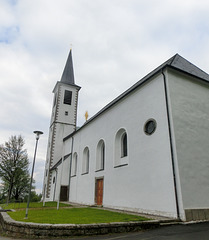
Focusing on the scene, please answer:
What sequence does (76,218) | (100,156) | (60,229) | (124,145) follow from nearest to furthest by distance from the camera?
(60,229) → (76,218) → (124,145) → (100,156)

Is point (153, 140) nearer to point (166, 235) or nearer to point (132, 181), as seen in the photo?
point (132, 181)

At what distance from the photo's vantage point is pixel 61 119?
27.5 m

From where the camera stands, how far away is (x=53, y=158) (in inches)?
1000

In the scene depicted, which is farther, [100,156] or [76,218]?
[100,156]

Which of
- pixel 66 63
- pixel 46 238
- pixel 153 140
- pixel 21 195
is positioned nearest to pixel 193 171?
pixel 153 140

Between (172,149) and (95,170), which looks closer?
(172,149)

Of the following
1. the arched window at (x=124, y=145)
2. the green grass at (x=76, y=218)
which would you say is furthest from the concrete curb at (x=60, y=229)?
the arched window at (x=124, y=145)

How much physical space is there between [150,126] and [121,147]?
3656 millimetres

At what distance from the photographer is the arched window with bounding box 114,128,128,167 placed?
13586 millimetres

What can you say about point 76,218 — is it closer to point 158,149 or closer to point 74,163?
point 158,149

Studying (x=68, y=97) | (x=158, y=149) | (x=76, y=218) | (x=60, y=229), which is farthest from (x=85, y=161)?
(x=60, y=229)

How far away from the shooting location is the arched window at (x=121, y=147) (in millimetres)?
13586

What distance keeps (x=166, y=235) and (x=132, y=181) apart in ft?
18.0

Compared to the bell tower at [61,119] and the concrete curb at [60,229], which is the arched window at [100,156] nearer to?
the concrete curb at [60,229]
